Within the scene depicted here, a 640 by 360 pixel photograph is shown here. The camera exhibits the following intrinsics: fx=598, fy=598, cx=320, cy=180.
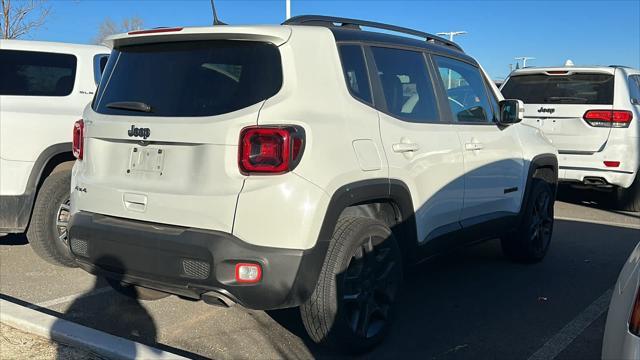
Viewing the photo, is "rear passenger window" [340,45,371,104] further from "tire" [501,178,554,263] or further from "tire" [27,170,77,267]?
"tire" [27,170,77,267]

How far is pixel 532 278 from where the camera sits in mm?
5230

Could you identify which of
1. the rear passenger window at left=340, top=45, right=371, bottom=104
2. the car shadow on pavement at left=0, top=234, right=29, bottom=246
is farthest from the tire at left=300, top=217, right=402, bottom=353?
the car shadow on pavement at left=0, top=234, right=29, bottom=246

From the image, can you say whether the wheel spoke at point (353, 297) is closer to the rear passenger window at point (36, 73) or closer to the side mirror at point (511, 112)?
the side mirror at point (511, 112)

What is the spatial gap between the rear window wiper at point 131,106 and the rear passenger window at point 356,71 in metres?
1.14

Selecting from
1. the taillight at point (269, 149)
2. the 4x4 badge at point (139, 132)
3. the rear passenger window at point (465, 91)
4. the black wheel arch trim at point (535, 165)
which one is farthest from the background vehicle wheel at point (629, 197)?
the 4x4 badge at point (139, 132)

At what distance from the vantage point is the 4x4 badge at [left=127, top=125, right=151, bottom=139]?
324 cm

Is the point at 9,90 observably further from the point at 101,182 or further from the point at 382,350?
the point at 382,350

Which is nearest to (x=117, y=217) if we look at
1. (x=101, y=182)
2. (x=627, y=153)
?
(x=101, y=182)

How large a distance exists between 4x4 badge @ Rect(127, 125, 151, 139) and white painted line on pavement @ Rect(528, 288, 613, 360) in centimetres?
257

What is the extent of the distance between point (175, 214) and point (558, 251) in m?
4.54

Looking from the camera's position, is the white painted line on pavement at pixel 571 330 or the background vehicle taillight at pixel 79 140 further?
the background vehicle taillight at pixel 79 140

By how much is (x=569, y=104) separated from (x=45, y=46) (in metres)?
6.24

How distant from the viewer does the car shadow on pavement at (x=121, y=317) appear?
12.6 feet

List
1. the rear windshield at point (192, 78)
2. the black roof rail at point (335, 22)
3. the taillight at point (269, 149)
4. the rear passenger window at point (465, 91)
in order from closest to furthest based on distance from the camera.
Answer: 1. the taillight at point (269, 149)
2. the rear windshield at point (192, 78)
3. the black roof rail at point (335, 22)
4. the rear passenger window at point (465, 91)
